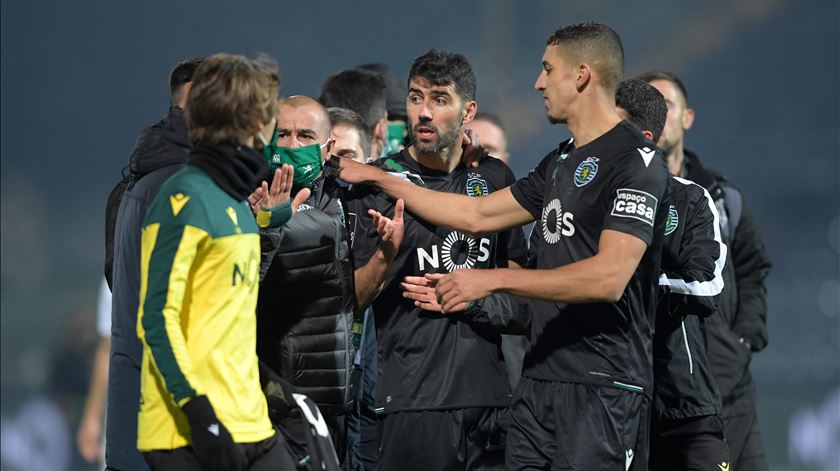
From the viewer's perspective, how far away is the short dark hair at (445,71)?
176 inches

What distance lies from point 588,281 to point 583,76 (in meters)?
0.75

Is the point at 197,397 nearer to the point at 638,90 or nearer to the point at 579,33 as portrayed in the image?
the point at 579,33

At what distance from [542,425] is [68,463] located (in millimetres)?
6692

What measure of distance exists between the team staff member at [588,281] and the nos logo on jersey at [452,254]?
528 mm

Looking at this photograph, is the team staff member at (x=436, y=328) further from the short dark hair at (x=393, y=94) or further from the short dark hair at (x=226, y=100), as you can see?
the short dark hair at (x=393, y=94)

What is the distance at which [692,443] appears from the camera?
169 inches

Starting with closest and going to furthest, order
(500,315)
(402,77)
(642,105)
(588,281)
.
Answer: (588,281) → (500,315) → (642,105) → (402,77)

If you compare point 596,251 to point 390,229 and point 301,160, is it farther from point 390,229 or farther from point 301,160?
point 301,160

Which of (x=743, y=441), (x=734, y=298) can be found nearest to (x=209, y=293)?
(x=743, y=441)

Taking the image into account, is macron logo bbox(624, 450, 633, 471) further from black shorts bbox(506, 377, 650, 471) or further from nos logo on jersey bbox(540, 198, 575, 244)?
nos logo on jersey bbox(540, 198, 575, 244)

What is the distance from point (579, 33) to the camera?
378cm

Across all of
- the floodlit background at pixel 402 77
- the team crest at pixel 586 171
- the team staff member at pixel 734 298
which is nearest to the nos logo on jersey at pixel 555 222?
the team crest at pixel 586 171

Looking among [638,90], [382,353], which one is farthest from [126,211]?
[638,90]

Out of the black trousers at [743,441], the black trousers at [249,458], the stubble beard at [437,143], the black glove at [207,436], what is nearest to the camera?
the black glove at [207,436]
